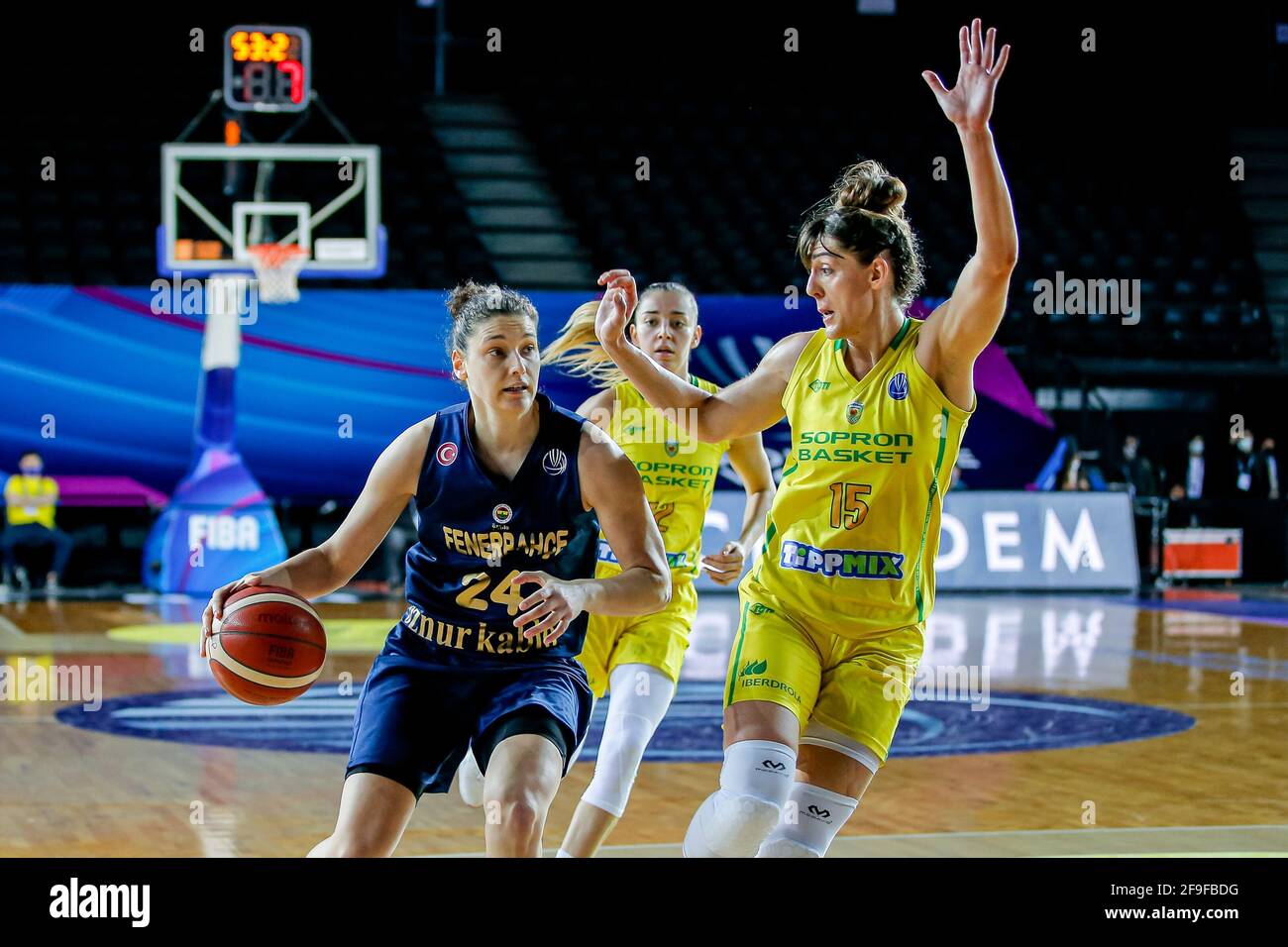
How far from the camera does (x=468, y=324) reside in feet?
13.2

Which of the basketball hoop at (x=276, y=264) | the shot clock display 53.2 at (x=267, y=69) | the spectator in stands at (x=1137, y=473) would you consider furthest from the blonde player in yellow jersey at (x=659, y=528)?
the spectator in stands at (x=1137, y=473)

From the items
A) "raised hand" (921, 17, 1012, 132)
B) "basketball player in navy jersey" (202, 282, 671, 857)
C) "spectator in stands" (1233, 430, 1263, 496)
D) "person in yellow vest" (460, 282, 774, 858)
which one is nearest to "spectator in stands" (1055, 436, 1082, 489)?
"spectator in stands" (1233, 430, 1263, 496)

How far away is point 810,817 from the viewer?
3916 millimetres

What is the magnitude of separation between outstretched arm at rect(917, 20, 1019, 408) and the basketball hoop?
38.9 feet

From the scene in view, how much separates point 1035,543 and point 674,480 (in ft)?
37.4

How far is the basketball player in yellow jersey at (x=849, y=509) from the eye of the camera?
12.6 ft

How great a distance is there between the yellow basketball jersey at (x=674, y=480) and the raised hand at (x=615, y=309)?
1.25 m

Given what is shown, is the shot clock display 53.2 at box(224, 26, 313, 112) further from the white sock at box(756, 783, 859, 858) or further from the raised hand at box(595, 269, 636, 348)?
the white sock at box(756, 783, 859, 858)

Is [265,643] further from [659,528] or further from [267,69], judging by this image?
[267,69]

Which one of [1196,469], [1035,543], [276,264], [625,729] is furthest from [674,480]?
[1196,469]

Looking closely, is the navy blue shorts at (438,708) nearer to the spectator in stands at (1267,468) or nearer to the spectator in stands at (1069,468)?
the spectator in stands at (1069,468)

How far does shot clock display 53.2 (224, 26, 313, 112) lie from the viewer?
1376 cm

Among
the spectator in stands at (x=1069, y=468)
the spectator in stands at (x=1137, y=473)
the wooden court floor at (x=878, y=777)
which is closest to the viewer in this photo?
the wooden court floor at (x=878, y=777)
